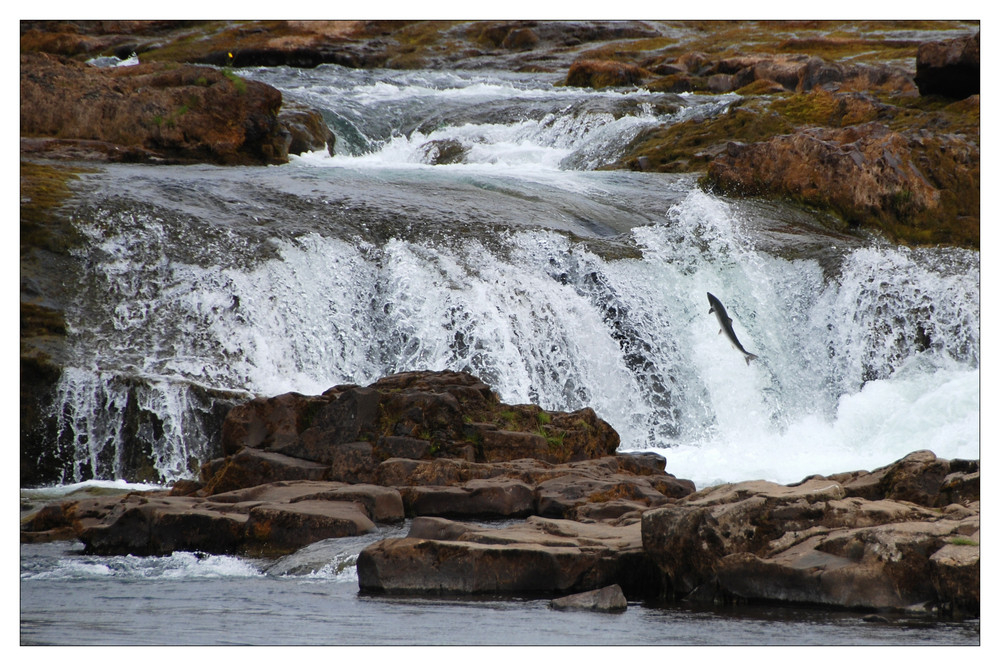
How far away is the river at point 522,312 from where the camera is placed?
42.0ft

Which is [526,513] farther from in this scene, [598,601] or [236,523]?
[598,601]

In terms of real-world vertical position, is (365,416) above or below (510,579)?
above

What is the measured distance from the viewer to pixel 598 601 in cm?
612

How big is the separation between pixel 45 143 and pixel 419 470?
11.2 meters

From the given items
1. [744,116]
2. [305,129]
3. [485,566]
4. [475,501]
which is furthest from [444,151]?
[485,566]

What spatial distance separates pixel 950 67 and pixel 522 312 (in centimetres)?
1132

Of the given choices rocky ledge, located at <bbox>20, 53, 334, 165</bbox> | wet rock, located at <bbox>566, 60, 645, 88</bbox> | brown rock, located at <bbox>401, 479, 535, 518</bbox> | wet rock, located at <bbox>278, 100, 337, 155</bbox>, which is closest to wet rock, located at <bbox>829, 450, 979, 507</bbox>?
brown rock, located at <bbox>401, 479, 535, 518</bbox>

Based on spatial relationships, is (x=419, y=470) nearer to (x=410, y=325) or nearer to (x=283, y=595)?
(x=283, y=595)

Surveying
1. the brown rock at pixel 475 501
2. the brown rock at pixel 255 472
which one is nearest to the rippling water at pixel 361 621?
the brown rock at pixel 475 501

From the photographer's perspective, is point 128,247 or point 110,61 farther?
point 110,61

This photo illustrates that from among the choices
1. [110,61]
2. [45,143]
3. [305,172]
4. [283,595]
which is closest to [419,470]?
[283,595]

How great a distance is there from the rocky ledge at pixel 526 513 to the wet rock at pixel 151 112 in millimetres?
9698

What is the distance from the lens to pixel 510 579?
6.53 metres

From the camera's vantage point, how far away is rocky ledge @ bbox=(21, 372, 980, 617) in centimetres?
614
